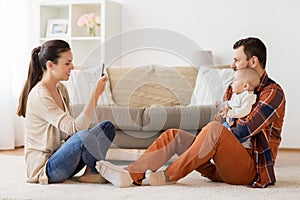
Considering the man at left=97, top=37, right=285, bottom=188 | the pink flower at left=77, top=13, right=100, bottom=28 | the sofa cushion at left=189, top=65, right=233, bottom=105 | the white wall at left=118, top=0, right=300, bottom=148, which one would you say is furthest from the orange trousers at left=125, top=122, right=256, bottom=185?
the pink flower at left=77, top=13, right=100, bottom=28

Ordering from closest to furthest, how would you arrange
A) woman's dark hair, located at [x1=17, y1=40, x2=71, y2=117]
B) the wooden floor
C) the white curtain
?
1. woman's dark hair, located at [x1=17, y1=40, x2=71, y2=117]
2. the wooden floor
3. the white curtain

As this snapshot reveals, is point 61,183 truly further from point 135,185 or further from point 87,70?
point 87,70

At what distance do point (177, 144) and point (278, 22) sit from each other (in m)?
2.73

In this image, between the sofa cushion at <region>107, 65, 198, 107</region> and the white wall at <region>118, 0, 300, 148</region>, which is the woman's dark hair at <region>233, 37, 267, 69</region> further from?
the white wall at <region>118, 0, 300, 148</region>

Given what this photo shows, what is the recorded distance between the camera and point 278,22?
5.09m

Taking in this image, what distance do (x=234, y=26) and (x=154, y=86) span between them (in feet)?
4.21

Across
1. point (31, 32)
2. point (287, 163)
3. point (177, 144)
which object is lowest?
point (287, 163)

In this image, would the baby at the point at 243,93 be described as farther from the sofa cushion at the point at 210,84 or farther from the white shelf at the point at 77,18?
the white shelf at the point at 77,18

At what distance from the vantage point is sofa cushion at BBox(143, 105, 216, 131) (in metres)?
3.69

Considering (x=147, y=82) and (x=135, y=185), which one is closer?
(x=135, y=185)

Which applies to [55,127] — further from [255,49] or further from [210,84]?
[210,84]

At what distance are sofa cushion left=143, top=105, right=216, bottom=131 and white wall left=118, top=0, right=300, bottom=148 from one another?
5.37 ft

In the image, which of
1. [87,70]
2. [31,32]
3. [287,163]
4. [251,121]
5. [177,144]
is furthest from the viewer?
[31,32]

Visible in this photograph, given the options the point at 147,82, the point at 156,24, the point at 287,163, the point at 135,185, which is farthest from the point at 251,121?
the point at 156,24
